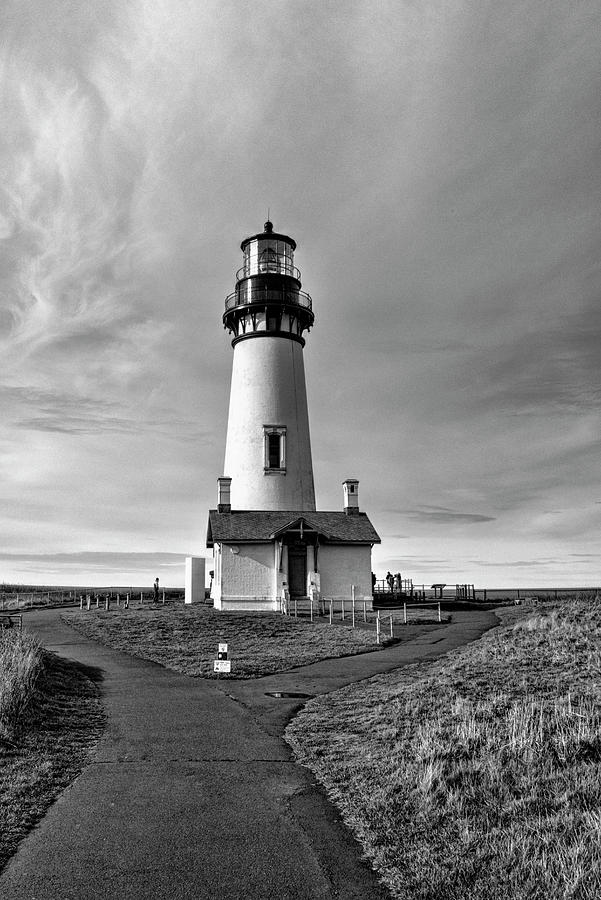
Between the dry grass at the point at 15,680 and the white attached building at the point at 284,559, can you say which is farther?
the white attached building at the point at 284,559

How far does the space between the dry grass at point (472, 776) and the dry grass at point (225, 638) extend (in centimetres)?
577

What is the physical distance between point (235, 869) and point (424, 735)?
424 cm

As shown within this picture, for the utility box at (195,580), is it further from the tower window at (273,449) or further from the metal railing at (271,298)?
the metal railing at (271,298)

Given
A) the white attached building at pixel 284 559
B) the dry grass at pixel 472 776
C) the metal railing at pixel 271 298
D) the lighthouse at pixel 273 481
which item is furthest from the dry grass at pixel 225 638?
the metal railing at pixel 271 298

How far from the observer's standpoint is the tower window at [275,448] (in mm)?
37531

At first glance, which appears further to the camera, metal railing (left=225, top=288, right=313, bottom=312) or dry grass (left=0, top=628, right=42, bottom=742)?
metal railing (left=225, top=288, right=313, bottom=312)

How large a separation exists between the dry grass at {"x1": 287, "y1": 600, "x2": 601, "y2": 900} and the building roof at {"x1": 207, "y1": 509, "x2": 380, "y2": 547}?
20.3m

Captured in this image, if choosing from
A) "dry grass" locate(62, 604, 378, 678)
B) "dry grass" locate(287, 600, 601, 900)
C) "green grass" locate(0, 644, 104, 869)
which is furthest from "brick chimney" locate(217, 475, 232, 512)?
"dry grass" locate(287, 600, 601, 900)

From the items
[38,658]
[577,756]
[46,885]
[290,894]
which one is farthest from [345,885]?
[38,658]

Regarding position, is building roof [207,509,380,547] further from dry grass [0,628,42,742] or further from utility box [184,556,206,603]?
dry grass [0,628,42,742]

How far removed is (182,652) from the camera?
21.6 metres

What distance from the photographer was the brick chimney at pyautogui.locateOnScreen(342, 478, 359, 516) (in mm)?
38219

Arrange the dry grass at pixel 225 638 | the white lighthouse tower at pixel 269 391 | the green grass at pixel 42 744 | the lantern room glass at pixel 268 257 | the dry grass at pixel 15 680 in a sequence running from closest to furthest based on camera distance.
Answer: the green grass at pixel 42 744 < the dry grass at pixel 15 680 < the dry grass at pixel 225 638 < the white lighthouse tower at pixel 269 391 < the lantern room glass at pixel 268 257

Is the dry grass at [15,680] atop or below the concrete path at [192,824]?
atop
